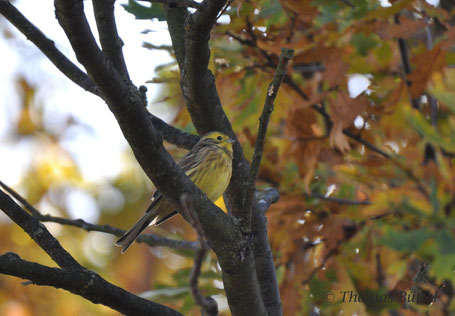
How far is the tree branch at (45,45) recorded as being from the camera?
10.8 feet

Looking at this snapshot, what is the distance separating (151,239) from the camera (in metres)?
4.64

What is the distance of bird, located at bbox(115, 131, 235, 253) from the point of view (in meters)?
5.04

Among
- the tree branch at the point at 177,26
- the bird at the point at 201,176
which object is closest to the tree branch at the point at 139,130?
the tree branch at the point at 177,26

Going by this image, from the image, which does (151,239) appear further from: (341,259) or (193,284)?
(193,284)

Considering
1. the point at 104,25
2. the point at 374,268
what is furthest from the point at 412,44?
the point at 104,25

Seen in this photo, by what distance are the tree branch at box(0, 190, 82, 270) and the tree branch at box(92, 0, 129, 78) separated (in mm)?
777

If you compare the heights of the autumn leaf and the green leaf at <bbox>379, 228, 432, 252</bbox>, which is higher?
the autumn leaf

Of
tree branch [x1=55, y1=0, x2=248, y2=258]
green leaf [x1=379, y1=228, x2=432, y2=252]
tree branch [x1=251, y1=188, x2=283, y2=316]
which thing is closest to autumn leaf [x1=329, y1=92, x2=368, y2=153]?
tree branch [x1=251, y1=188, x2=283, y2=316]

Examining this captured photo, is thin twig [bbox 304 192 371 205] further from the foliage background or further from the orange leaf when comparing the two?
the orange leaf

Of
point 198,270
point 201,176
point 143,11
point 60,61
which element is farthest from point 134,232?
point 198,270

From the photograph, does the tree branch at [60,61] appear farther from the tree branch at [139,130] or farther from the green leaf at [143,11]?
the tree branch at [139,130]

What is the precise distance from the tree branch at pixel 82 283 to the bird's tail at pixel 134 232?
1.90 m

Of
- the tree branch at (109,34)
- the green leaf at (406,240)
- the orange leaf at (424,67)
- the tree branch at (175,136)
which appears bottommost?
the green leaf at (406,240)

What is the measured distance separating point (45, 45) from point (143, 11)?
69cm
